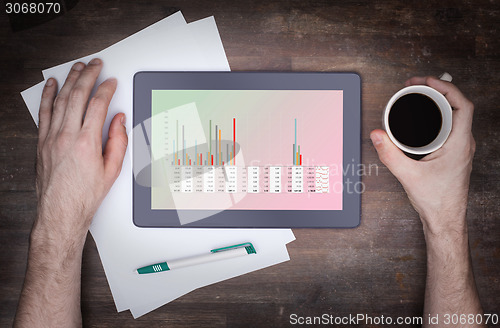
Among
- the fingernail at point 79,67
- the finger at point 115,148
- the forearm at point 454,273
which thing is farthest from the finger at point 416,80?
the fingernail at point 79,67

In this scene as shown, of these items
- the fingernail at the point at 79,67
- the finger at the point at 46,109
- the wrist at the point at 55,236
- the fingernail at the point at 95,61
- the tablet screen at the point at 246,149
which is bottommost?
the wrist at the point at 55,236

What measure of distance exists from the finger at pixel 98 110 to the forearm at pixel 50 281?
27 centimetres

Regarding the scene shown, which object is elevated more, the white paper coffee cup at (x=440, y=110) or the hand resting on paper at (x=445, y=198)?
the white paper coffee cup at (x=440, y=110)

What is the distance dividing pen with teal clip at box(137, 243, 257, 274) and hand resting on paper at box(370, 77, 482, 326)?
1.36 ft

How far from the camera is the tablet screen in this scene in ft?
3.03

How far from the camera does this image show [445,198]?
34.0 inches

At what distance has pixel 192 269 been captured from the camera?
3.14 feet

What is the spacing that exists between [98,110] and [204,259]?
47cm

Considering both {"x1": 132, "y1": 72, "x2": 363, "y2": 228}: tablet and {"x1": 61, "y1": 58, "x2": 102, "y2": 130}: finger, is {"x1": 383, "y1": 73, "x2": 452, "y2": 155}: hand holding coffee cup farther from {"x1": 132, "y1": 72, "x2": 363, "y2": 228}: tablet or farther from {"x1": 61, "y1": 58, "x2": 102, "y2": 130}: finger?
{"x1": 61, "y1": 58, "x2": 102, "y2": 130}: finger

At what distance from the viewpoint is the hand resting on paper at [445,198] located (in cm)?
83

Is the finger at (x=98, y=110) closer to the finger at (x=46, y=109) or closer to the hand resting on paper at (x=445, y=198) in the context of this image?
the finger at (x=46, y=109)

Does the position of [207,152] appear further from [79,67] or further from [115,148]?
[79,67]

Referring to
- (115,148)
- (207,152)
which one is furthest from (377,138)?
(115,148)

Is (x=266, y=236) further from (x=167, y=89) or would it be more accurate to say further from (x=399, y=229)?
(x=167, y=89)
